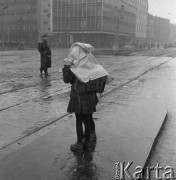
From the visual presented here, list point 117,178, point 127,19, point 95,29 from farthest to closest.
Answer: point 127,19 → point 95,29 → point 117,178

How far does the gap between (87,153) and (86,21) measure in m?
81.3

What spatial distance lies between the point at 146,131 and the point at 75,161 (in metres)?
1.82

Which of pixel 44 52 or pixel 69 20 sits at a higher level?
pixel 69 20

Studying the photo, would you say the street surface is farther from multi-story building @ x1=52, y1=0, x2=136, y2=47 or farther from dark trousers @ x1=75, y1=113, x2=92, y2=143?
multi-story building @ x1=52, y1=0, x2=136, y2=47

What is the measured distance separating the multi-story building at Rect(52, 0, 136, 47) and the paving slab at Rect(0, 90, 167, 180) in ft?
253

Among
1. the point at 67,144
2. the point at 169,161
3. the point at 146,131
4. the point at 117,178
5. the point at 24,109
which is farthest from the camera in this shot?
the point at 24,109

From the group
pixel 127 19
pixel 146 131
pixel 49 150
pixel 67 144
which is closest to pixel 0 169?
pixel 49 150

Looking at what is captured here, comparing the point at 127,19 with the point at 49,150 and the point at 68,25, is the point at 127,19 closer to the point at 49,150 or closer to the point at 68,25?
the point at 68,25

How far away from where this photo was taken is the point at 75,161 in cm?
426

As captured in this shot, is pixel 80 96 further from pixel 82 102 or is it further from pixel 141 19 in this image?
pixel 141 19

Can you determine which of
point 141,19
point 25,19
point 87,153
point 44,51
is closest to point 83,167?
point 87,153

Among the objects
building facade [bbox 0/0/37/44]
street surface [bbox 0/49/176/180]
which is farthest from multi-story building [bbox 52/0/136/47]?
street surface [bbox 0/49/176/180]

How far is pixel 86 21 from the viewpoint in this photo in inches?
3292

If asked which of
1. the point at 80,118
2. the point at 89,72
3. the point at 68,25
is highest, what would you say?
the point at 68,25
